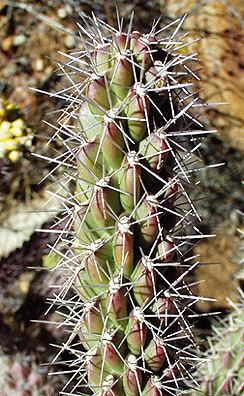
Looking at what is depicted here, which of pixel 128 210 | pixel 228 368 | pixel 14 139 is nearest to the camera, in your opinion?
pixel 128 210

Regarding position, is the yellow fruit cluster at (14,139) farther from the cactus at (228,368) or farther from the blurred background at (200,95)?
the cactus at (228,368)

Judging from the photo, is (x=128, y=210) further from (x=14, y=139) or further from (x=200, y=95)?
(x=200, y=95)

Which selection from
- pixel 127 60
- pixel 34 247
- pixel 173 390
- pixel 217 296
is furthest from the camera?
pixel 217 296

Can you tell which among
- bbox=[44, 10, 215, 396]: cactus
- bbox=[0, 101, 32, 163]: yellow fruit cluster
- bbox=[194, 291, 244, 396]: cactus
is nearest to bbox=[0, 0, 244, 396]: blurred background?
bbox=[0, 101, 32, 163]: yellow fruit cluster

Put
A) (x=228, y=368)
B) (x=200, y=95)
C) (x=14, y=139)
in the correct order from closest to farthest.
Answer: (x=228, y=368), (x=14, y=139), (x=200, y=95)

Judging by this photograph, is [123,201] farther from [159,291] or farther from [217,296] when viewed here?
[217,296]

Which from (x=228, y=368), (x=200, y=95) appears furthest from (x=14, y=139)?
(x=200, y=95)

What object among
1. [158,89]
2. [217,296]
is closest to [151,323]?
[158,89]

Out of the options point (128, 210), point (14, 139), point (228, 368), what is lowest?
point (228, 368)

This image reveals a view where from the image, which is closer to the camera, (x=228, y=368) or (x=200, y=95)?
(x=228, y=368)
